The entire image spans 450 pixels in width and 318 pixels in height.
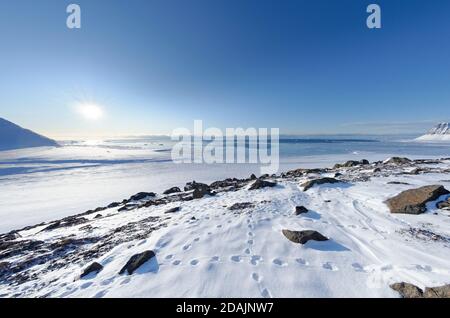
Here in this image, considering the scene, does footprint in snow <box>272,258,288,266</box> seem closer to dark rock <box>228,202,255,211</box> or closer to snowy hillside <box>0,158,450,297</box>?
snowy hillside <box>0,158,450,297</box>

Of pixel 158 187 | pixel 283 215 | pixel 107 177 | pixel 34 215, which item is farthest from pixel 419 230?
pixel 107 177

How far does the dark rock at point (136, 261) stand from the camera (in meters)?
4.93

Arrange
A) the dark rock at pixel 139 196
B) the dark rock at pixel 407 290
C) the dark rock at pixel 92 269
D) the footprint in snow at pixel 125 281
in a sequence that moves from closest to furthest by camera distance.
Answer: the dark rock at pixel 407 290 < the footprint in snow at pixel 125 281 < the dark rock at pixel 92 269 < the dark rock at pixel 139 196

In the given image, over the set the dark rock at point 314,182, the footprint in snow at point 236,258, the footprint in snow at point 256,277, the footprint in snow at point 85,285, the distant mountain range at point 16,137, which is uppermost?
the distant mountain range at point 16,137

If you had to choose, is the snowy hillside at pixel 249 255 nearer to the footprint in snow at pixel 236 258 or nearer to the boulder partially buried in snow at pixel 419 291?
the footprint in snow at pixel 236 258

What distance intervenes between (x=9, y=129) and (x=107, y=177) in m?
202

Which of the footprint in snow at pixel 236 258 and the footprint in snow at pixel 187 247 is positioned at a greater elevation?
the footprint in snow at pixel 236 258

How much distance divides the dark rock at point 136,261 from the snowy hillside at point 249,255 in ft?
0.07

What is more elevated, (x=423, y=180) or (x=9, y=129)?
(x=9, y=129)

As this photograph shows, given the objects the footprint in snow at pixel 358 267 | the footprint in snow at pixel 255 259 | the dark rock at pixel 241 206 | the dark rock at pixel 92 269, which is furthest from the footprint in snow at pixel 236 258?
the dark rock at pixel 241 206

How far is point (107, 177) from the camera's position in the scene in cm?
3656

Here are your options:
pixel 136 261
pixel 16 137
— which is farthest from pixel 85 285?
pixel 16 137
